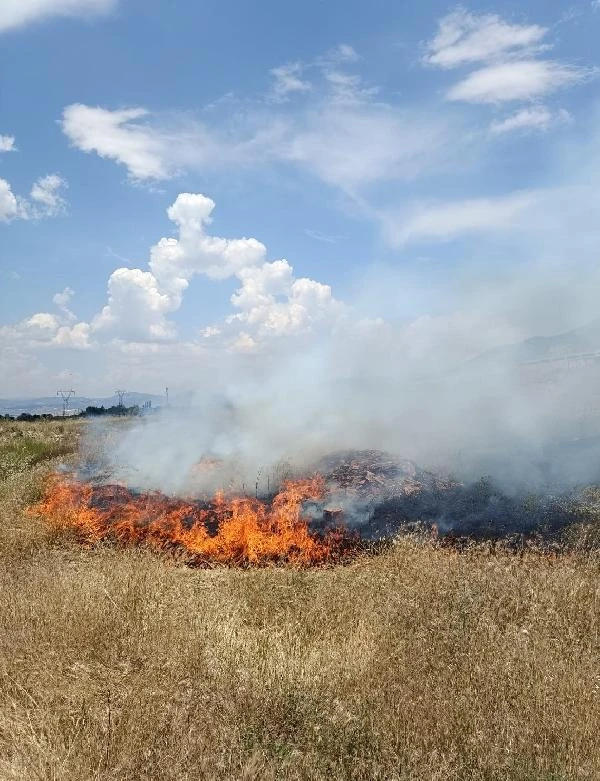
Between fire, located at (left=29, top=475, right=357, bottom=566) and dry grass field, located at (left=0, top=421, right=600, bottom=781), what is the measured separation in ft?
6.99

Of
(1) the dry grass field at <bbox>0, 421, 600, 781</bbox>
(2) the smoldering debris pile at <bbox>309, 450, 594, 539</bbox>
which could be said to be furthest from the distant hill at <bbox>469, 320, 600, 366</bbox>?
(1) the dry grass field at <bbox>0, 421, 600, 781</bbox>

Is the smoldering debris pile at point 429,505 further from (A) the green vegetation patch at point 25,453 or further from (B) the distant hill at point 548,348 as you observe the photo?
(B) the distant hill at point 548,348

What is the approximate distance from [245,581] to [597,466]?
31.2 feet

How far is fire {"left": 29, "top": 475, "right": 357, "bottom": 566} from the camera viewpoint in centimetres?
1018

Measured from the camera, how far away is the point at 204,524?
11297 mm

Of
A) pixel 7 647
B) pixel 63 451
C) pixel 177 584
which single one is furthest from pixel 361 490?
pixel 63 451

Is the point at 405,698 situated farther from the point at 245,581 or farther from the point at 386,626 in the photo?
the point at 245,581

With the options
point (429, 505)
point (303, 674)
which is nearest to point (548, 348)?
point (429, 505)

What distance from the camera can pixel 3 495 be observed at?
1302cm

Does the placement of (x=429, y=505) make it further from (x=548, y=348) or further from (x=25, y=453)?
(x=548, y=348)

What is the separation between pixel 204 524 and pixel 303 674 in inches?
263

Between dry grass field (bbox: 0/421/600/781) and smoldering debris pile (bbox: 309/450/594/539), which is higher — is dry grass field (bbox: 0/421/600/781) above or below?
below

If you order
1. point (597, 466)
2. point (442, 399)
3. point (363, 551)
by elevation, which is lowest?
point (363, 551)

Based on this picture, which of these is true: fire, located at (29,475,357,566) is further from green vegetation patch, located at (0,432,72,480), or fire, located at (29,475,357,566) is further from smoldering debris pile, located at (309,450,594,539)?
green vegetation patch, located at (0,432,72,480)
